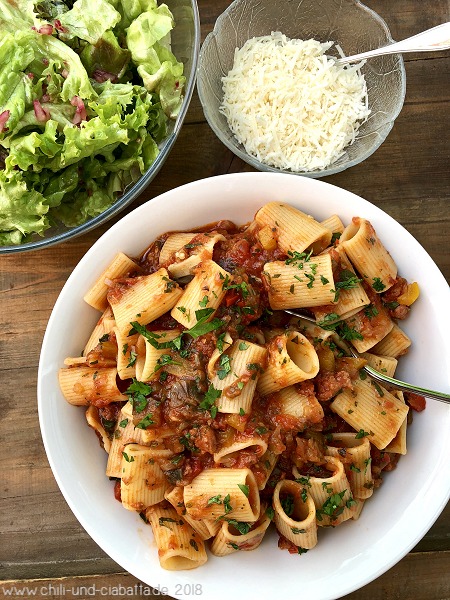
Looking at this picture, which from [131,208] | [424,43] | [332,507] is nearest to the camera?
[332,507]

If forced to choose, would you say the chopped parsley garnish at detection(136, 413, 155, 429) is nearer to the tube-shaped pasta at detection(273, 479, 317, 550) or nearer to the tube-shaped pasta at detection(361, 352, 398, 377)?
the tube-shaped pasta at detection(273, 479, 317, 550)

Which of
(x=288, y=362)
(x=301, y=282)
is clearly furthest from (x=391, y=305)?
(x=288, y=362)

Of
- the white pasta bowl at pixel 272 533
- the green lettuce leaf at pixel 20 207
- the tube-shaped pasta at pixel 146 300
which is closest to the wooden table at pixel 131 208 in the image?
the green lettuce leaf at pixel 20 207

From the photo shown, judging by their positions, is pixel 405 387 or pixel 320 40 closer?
pixel 405 387

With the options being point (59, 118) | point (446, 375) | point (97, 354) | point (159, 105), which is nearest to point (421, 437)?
point (446, 375)

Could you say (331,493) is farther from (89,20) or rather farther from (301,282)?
(89,20)

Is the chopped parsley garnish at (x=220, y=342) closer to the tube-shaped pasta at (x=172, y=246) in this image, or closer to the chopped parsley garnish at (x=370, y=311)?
the tube-shaped pasta at (x=172, y=246)
